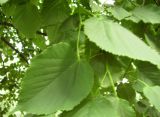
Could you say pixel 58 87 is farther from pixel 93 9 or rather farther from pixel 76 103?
pixel 93 9

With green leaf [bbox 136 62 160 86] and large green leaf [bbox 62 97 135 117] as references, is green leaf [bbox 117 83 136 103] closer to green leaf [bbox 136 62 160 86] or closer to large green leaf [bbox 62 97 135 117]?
green leaf [bbox 136 62 160 86]

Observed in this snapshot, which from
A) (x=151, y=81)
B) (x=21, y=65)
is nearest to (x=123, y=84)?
(x=151, y=81)

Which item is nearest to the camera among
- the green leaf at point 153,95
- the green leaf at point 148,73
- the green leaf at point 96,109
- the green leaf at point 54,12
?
the green leaf at point 96,109

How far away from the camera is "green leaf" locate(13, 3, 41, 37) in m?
1.03

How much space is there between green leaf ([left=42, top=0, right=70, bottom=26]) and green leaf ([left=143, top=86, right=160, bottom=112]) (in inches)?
12.8

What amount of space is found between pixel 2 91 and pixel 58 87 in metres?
2.19

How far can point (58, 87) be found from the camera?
66 centimetres

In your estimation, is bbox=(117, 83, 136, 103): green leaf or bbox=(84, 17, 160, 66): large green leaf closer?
bbox=(84, 17, 160, 66): large green leaf

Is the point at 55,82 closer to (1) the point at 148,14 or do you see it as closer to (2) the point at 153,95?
(2) the point at 153,95

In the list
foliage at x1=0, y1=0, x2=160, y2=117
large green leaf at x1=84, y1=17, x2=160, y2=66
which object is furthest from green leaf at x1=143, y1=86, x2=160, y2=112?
large green leaf at x1=84, y1=17, x2=160, y2=66

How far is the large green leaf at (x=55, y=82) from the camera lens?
0.64 metres

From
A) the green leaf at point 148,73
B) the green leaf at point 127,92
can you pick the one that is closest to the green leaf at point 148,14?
the green leaf at point 148,73

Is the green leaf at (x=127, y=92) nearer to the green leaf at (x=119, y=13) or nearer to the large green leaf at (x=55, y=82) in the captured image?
the green leaf at (x=119, y=13)

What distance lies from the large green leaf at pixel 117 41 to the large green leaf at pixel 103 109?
0.31 ft
